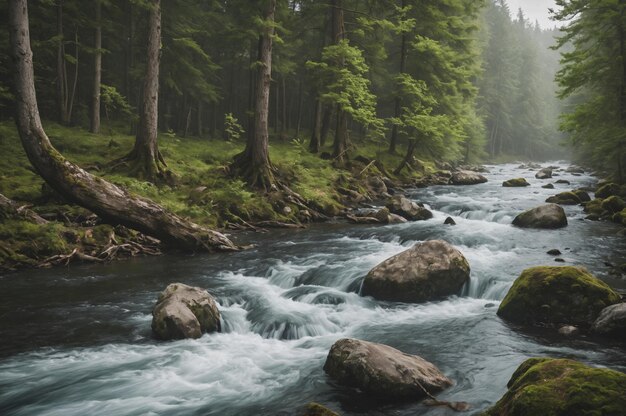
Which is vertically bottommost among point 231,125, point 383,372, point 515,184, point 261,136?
point 383,372

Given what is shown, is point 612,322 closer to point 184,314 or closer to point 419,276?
point 419,276

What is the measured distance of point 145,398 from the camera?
5512 mm

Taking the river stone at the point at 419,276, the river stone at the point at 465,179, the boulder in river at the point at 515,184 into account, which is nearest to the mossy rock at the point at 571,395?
the river stone at the point at 419,276

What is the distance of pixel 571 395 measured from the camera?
3.72m

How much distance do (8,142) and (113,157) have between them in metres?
3.92

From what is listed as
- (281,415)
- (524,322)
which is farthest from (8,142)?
(524,322)

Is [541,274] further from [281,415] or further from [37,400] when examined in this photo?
[37,400]

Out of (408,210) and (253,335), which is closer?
(253,335)

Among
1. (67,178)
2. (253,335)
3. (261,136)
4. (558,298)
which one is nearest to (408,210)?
(261,136)

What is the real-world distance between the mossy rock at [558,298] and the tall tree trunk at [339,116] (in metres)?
16.6

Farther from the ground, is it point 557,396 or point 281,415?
point 557,396

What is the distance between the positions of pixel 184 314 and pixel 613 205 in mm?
17483

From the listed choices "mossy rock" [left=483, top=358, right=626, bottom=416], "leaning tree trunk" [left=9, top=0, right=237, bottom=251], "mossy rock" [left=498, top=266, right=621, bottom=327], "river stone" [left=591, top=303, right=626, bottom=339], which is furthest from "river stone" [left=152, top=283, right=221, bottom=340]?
"river stone" [left=591, top=303, right=626, bottom=339]

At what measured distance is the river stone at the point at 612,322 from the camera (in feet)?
22.0
